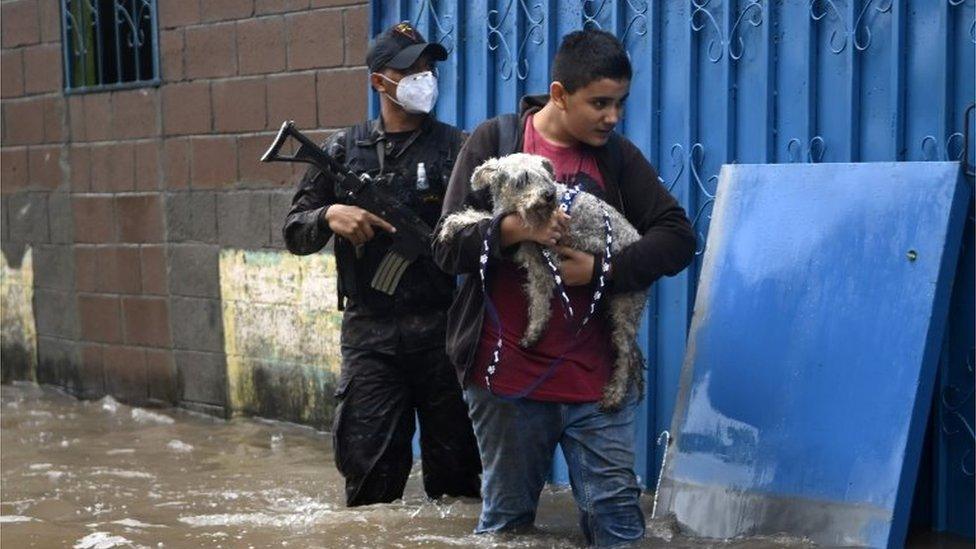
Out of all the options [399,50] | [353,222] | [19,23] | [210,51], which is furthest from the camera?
[19,23]

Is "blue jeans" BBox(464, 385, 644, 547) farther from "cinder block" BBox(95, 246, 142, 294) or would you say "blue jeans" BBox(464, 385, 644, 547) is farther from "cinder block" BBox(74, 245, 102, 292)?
"cinder block" BBox(74, 245, 102, 292)

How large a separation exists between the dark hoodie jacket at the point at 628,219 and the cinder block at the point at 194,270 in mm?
4251

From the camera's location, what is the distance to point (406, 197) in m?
5.03

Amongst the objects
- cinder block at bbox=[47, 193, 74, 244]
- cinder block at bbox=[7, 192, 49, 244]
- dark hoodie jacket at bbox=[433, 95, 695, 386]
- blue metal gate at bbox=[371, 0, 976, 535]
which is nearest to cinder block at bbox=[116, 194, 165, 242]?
cinder block at bbox=[47, 193, 74, 244]

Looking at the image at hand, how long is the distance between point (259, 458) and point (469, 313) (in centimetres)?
319

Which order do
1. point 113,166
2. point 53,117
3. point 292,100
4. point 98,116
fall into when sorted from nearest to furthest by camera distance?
point 292,100, point 113,166, point 98,116, point 53,117

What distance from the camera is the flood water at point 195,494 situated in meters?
4.95

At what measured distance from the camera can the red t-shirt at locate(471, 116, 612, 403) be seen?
410 cm

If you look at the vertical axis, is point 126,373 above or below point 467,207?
below

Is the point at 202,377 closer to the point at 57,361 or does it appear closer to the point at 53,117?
the point at 57,361

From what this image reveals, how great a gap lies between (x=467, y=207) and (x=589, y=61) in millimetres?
558

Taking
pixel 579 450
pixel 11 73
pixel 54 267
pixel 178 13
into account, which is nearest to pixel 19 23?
pixel 11 73

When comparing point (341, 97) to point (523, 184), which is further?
point (341, 97)

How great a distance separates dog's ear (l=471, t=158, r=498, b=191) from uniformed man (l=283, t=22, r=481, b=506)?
0.99 meters
